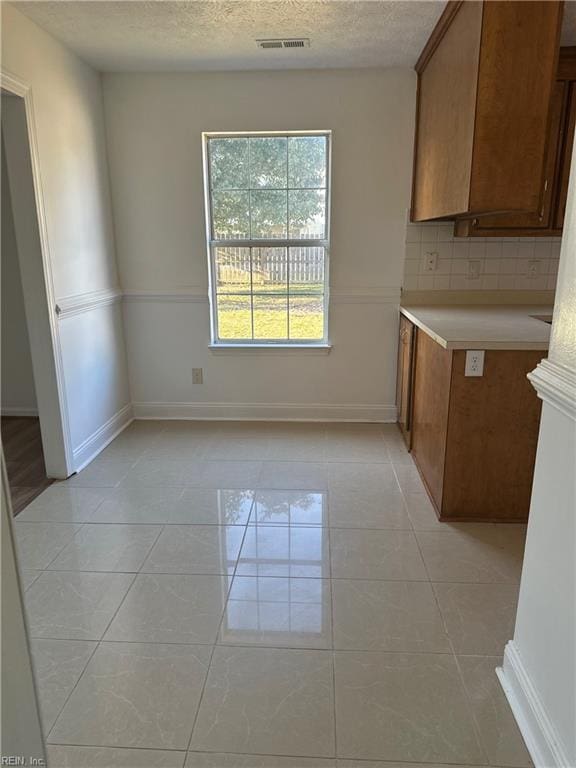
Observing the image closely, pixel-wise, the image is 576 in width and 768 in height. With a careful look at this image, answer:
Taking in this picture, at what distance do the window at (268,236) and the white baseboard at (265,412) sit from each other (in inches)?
19.9

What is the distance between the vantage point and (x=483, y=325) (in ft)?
8.97

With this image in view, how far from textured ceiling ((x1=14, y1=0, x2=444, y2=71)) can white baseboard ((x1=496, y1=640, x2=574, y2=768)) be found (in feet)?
9.18

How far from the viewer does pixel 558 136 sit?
3.14 meters

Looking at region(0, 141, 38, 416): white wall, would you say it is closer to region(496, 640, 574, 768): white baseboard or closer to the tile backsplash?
the tile backsplash

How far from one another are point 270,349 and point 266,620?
2326mm

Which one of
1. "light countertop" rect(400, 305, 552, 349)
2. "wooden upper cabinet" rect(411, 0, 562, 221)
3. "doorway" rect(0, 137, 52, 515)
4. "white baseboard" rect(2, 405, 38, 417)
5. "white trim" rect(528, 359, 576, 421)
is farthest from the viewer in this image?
"white baseboard" rect(2, 405, 38, 417)

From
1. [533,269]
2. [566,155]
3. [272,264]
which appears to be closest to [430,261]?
[533,269]

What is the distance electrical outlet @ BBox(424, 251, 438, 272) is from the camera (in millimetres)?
3650

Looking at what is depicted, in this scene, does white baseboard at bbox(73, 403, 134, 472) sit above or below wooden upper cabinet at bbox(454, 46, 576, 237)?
below

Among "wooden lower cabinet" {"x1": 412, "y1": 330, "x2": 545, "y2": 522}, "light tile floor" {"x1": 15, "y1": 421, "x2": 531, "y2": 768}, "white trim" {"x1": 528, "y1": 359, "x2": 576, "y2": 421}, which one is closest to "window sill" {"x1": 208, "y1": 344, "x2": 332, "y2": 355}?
"light tile floor" {"x1": 15, "y1": 421, "x2": 531, "y2": 768}

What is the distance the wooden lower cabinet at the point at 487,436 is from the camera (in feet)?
7.87

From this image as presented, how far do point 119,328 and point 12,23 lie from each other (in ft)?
6.29

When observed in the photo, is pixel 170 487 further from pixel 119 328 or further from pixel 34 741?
pixel 34 741

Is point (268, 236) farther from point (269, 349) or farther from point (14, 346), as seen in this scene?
point (14, 346)
